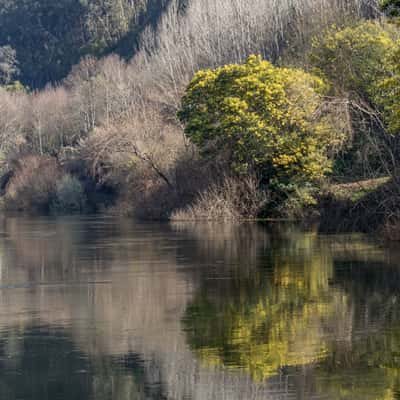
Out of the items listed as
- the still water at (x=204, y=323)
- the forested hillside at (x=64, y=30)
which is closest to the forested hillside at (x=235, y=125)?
the still water at (x=204, y=323)

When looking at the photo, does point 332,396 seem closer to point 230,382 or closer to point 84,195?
point 230,382

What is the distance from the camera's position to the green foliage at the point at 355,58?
49906 millimetres

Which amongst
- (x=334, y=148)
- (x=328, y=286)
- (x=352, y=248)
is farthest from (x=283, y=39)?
(x=328, y=286)

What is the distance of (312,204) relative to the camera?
163 ft

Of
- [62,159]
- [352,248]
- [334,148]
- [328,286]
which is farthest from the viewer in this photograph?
[62,159]

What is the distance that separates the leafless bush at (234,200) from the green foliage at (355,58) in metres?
6.83

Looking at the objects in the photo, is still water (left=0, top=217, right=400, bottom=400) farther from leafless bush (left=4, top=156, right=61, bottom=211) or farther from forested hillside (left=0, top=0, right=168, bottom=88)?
forested hillside (left=0, top=0, right=168, bottom=88)

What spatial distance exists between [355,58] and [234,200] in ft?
32.7

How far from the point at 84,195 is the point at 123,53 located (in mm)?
59195

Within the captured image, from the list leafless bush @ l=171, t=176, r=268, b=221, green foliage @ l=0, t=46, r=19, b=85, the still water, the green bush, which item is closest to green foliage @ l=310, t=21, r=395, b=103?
leafless bush @ l=171, t=176, r=268, b=221

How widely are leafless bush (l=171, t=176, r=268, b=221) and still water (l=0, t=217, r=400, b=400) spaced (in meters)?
17.7

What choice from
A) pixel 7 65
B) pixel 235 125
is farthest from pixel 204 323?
pixel 7 65

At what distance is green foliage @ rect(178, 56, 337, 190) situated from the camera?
4950 cm

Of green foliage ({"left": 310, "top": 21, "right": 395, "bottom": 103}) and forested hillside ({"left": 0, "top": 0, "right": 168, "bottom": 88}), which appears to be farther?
forested hillside ({"left": 0, "top": 0, "right": 168, "bottom": 88})
